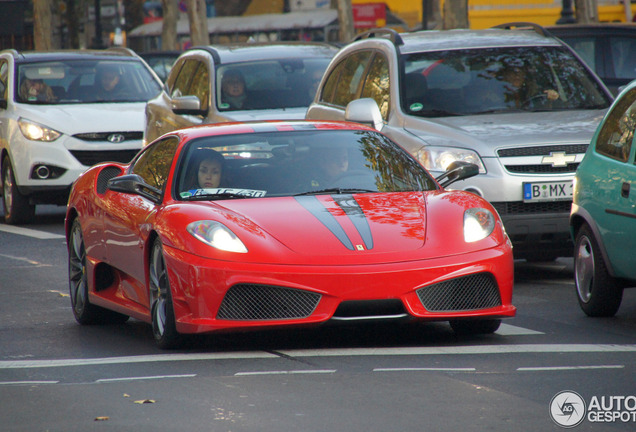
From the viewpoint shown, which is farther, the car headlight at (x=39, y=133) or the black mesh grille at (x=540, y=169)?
the car headlight at (x=39, y=133)

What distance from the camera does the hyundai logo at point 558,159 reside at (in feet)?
33.8

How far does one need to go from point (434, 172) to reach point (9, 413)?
5118 millimetres

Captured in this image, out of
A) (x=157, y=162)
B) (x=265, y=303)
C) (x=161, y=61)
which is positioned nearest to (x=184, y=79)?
(x=157, y=162)

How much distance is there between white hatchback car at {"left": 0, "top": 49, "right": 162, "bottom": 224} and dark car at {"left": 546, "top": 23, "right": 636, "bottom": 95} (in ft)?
18.1

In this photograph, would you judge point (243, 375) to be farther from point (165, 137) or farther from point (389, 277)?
point (165, 137)

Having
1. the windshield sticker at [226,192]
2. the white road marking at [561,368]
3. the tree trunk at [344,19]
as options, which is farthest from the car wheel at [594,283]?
the tree trunk at [344,19]

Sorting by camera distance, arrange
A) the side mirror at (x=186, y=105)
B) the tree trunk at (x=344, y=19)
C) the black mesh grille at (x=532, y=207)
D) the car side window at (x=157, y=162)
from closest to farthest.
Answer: the car side window at (x=157, y=162) → the black mesh grille at (x=532, y=207) → the side mirror at (x=186, y=105) → the tree trunk at (x=344, y=19)

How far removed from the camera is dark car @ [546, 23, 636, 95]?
17500mm

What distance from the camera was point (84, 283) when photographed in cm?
912

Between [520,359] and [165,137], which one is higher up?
[165,137]

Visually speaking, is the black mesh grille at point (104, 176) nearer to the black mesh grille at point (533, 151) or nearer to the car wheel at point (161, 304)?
the car wheel at point (161, 304)

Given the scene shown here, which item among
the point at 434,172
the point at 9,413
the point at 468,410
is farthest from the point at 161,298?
the point at 434,172

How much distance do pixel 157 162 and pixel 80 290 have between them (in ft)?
3.67

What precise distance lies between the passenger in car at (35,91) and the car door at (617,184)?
9887mm
